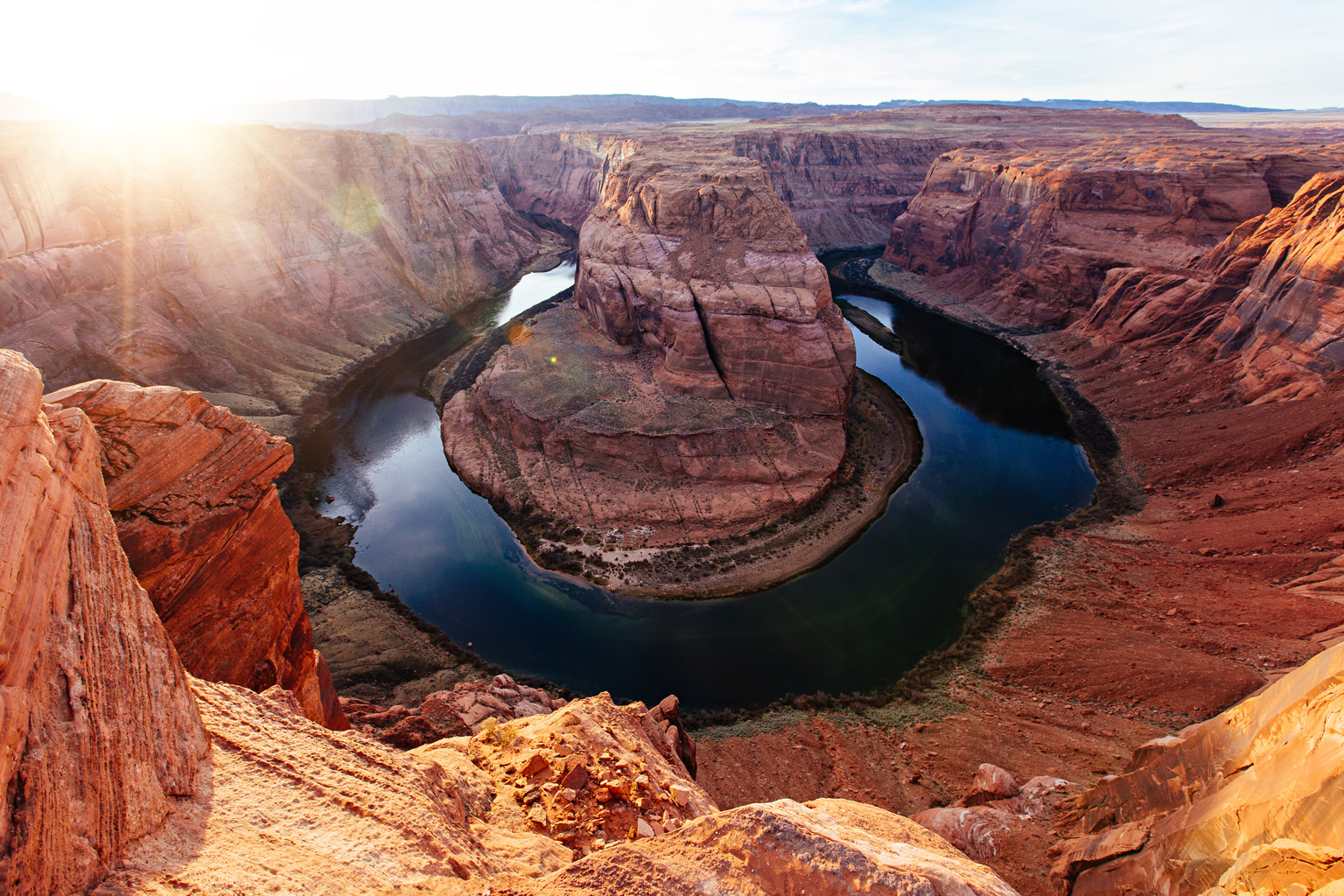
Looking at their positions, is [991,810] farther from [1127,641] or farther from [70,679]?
[70,679]

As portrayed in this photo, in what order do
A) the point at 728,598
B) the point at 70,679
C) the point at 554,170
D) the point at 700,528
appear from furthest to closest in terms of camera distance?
the point at 554,170
the point at 700,528
the point at 728,598
the point at 70,679

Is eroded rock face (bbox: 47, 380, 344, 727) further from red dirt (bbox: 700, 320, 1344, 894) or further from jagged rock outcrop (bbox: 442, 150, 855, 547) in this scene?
jagged rock outcrop (bbox: 442, 150, 855, 547)

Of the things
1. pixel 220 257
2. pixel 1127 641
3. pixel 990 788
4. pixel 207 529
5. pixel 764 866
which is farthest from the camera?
pixel 220 257

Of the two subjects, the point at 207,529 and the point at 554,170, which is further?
the point at 554,170

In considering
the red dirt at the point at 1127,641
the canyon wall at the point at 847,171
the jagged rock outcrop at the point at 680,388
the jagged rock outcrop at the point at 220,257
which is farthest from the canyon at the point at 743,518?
the canyon wall at the point at 847,171

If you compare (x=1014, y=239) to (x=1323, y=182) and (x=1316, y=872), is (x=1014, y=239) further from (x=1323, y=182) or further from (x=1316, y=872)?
(x=1316, y=872)

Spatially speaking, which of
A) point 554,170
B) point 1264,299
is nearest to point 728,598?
point 1264,299
